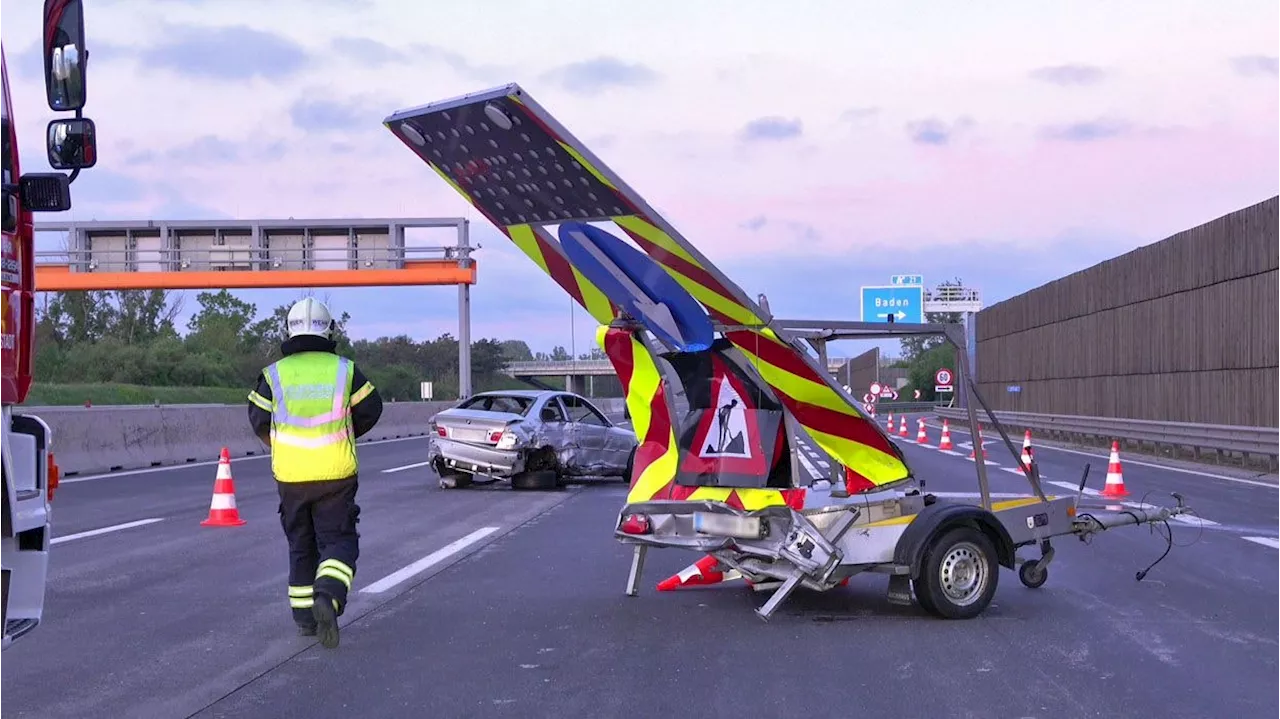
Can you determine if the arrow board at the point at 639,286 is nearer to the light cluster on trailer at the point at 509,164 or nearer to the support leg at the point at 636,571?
the light cluster on trailer at the point at 509,164

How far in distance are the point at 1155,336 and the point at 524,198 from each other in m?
30.5

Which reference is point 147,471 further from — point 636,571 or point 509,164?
point 509,164

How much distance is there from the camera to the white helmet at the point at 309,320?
7.41 m

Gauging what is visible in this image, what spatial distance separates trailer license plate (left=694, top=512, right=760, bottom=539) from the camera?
7.72m

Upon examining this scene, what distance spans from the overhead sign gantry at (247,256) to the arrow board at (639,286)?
→ 3481 cm

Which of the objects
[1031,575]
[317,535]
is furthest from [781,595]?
[317,535]

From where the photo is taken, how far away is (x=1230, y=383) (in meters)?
28.9

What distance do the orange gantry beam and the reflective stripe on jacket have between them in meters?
35.0

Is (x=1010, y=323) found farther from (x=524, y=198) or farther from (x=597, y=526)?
(x=524, y=198)

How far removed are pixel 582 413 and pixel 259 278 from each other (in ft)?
79.8

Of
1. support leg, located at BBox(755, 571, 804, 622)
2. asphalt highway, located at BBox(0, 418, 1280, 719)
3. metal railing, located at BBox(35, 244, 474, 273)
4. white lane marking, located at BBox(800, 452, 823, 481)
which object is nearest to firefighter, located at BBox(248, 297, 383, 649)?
asphalt highway, located at BBox(0, 418, 1280, 719)

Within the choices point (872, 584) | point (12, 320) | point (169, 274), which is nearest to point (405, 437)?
point (169, 274)

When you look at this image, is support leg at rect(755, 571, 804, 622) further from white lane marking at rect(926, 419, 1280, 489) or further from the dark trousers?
white lane marking at rect(926, 419, 1280, 489)

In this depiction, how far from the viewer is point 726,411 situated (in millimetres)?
8148
